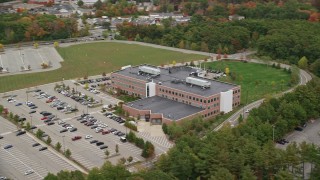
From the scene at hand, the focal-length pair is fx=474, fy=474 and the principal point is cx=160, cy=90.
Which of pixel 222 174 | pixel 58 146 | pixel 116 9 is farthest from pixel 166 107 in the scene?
pixel 116 9

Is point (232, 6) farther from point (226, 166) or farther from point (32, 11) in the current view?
point (226, 166)

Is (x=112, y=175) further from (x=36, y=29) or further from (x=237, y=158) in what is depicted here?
(x=36, y=29)

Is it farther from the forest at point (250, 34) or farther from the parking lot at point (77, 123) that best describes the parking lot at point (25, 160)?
the forest at point (250, 34)

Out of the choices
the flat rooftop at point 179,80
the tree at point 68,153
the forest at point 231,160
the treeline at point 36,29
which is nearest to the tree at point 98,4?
the treeline at point 36,29

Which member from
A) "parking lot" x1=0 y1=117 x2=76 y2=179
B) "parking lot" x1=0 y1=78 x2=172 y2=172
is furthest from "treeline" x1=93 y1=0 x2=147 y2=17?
"parking lot" x1=0 y1=117 x2=76 y2=179

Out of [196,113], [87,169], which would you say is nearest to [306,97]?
[196,113]

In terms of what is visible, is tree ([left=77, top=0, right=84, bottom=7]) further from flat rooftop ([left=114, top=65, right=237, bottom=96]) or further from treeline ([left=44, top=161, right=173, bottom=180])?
treeline ([left=44, top=161, right=173, bottom=180])
